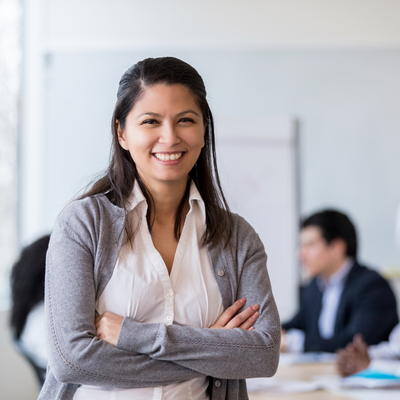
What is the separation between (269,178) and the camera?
413 cm

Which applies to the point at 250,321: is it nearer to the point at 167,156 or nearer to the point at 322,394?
the point at 167,156

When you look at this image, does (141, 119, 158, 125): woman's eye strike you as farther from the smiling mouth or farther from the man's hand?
the man's hand

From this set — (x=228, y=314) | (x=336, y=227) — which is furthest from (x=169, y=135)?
(x=336, y=227)

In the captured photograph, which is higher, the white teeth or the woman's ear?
the woman's ear

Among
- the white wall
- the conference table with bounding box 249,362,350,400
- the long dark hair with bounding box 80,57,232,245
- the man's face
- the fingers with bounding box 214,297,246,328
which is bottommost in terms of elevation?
the conference table with bounding box 249,362,350,400

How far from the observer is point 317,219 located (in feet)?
12.1

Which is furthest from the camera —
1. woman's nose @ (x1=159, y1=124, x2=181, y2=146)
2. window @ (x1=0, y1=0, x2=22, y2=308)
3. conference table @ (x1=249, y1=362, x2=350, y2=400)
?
window @ (x1=0, y1=0, x2=22, y2=308)

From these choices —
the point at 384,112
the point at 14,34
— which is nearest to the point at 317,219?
the point at 384,112

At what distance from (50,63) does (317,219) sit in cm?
249

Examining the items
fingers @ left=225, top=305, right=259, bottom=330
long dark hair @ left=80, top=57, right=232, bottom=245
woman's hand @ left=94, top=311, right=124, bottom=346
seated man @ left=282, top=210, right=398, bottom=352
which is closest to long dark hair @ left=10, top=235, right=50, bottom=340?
long dark hair @ left=80, top=57, right=232, bottom=245

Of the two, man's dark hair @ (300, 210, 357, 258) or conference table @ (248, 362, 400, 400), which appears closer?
conference table @ (248, 362, 400, 400)

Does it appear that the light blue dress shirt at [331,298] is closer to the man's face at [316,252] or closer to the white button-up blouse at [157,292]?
the man's face at [316,252]

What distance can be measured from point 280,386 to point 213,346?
3.49 ft

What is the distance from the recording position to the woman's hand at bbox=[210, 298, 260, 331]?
52.4 inches
